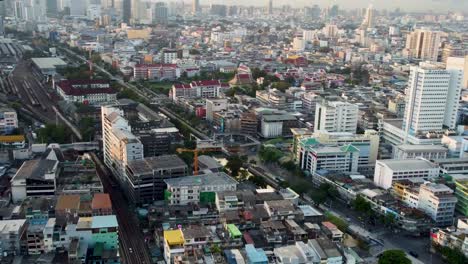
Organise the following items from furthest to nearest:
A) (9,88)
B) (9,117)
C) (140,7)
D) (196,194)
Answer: (140,7)
(9,88)
(9,117)
(196,194)

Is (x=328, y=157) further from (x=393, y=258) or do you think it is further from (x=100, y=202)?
(x=100, y=202)

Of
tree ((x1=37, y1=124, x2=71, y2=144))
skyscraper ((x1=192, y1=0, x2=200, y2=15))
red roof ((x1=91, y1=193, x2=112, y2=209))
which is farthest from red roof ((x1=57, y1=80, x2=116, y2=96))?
skyscraper ((x1=192, y1=0, x2=200, y2=15))

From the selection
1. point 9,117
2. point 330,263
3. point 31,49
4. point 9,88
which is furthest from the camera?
point 31,49

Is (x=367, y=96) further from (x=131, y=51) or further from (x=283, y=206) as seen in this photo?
(x=131, y=51)

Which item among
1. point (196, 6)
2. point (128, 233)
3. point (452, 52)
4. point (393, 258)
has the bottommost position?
point (128, 233)

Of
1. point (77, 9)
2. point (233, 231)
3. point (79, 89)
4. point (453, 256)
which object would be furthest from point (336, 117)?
point (77, 9)

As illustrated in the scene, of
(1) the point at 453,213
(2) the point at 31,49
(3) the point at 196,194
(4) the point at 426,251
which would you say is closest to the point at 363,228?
(4) the point at 426,251
